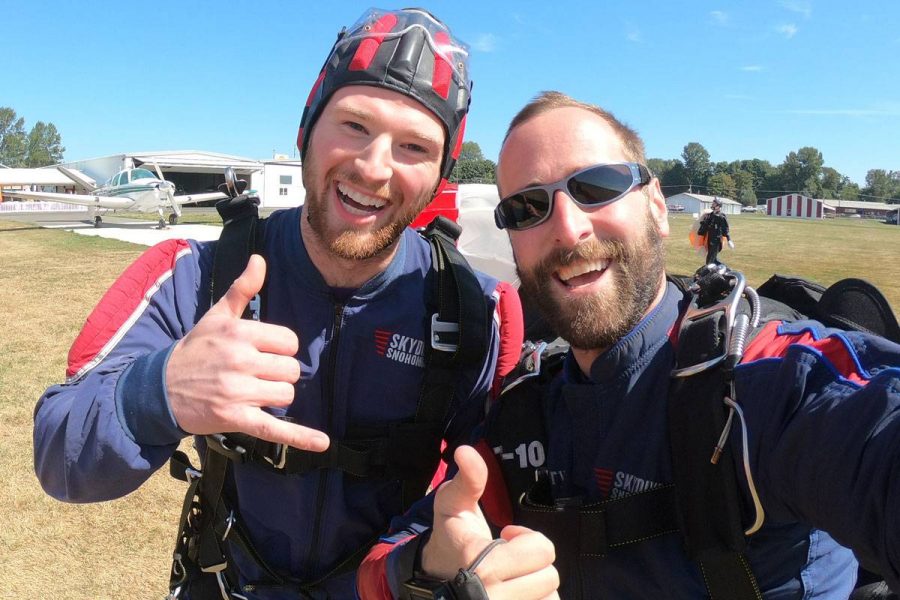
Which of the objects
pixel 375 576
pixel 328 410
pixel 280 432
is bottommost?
pixel 375 576

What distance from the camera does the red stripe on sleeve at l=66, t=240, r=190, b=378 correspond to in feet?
5.45

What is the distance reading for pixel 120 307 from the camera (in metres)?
1.76

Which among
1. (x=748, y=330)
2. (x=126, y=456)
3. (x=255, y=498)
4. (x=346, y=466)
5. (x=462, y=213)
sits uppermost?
(x=462, y=213)

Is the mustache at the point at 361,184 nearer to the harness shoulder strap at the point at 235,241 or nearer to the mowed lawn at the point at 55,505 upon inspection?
the harness shoulder strap at the point at 235,241

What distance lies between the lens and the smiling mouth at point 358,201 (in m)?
1.94

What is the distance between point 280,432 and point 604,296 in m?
0.96

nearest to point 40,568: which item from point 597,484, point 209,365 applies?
point 209,365

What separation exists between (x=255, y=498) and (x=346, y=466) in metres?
0.36

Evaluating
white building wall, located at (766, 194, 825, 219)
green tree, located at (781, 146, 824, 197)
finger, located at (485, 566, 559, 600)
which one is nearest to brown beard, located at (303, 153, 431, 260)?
finger, located at (485, 566, 559, 600)

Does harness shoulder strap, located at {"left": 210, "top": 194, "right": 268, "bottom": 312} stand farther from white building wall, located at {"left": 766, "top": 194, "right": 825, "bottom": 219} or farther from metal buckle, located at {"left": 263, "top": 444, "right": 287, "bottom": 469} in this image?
white building wall, located at {"left": 766, "top": 194, "right": 825, "bottom": 219}

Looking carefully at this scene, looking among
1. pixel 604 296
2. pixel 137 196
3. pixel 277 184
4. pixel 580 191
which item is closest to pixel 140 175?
pixel 137 196

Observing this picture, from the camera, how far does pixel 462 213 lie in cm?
450

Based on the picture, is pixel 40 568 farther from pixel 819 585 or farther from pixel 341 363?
pixel 819 585

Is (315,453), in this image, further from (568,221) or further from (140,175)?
(140,175)
